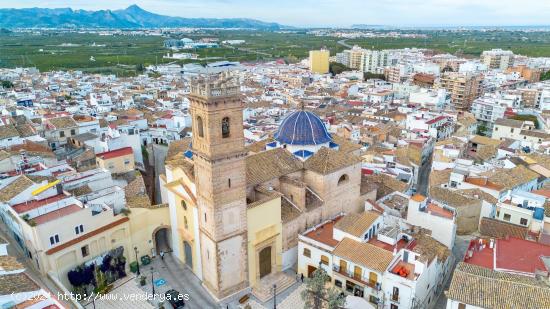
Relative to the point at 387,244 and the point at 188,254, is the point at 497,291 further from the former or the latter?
the point at 188,254

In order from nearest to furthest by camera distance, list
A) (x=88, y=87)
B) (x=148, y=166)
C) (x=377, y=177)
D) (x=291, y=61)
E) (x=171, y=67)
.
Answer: (x=377, y=177), (x=148, y=166), (x=88, y=87), (x=171, y=67), (x=291, y=61)

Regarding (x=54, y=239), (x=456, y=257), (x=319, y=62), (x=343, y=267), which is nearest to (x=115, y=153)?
(x=54, y=239)

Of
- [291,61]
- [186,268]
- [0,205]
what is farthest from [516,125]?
[291,61]

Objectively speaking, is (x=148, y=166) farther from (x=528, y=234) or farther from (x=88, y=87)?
(x=88, y=87)

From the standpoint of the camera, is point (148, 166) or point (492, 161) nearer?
point (492, 161)

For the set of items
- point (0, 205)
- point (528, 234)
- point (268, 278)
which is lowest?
point (268, 278)

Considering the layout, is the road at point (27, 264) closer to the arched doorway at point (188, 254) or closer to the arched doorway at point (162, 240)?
the arched doorway at point (162, 240)

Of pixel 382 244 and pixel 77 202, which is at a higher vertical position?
pixel 77 202
